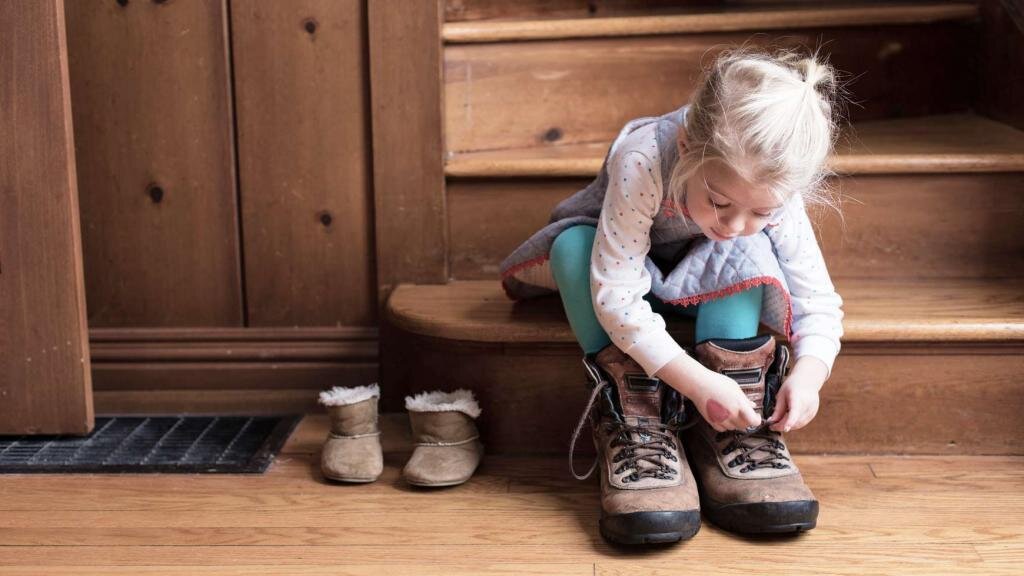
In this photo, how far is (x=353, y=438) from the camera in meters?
1.35

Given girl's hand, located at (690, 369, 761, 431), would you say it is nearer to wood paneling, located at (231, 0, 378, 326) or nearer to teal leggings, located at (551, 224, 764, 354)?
teal leggings, located at (551, 224, 764, 354)

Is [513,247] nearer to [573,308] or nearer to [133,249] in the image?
[573,308]

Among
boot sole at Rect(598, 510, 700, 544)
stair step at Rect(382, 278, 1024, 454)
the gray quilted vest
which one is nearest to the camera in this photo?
boot sole at Rect(598, 510, 700, 544)

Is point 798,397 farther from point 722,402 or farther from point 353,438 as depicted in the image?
point 353,438

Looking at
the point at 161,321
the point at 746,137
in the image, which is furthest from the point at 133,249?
the point at 746,137

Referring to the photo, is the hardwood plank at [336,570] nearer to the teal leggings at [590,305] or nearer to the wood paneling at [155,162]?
the teal leggings at [590,305]

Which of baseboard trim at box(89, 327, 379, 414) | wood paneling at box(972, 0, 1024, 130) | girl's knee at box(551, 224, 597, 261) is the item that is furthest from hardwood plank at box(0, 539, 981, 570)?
wood paneling at box(972, 0, 1024, 130)

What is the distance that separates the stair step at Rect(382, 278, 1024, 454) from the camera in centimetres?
135

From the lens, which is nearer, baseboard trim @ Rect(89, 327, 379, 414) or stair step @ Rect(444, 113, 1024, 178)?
stair step @ Rect(444, 113, 1024, 178)

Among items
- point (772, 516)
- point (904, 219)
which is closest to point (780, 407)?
point (772, 516)

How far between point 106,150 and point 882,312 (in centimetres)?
113

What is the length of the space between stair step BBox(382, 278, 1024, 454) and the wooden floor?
0.12ft

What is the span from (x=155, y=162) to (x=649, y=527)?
3.05 ft

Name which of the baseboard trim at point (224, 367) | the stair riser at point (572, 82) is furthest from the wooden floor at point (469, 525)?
the stair riser at point (572, 82)
